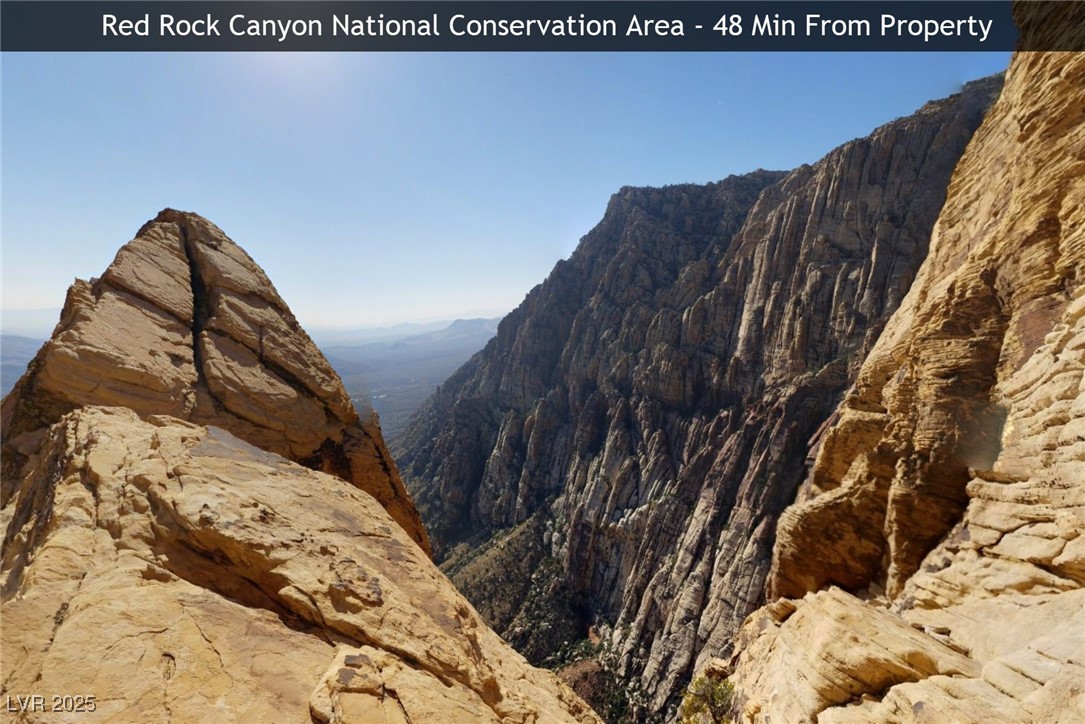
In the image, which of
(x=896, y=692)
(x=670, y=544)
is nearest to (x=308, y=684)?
(x=896, y=692)

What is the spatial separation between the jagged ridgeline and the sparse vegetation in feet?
178

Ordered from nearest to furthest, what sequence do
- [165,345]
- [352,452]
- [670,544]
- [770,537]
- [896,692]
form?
[896,692] < [165,345] < [352,452] < [770,537] < [670,544]

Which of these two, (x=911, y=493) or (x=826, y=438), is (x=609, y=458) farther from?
(x=911, y=493)

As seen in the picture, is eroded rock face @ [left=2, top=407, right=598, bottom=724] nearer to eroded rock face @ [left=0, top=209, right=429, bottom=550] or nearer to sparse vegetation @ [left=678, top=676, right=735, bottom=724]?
eroded rock face @ [left=0, top=209, right=429, bottom=550]

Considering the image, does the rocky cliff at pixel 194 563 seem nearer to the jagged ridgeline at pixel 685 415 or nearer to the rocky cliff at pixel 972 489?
the rocky cliff at pixel 972 489

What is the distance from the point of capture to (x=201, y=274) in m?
22.1

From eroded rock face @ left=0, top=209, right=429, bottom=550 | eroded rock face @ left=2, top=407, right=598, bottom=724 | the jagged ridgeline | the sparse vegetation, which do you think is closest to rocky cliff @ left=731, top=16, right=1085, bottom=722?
the sparse vegetation

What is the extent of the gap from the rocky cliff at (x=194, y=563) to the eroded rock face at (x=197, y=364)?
0.10m

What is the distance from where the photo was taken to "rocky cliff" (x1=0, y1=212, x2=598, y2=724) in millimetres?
7852

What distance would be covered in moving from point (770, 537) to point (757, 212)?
78010mm

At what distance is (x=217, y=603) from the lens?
370 inches

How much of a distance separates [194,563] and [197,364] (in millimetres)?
11772

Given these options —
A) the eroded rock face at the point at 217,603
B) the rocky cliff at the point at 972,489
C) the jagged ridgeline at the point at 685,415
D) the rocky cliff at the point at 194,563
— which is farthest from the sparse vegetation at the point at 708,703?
the jagged ridgeline at the point at 685,415

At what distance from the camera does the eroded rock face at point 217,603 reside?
25.4ft
